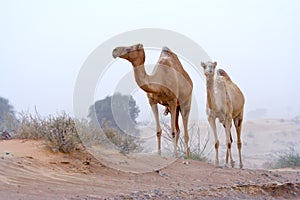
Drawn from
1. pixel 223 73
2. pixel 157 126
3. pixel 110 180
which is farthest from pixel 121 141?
pixel 223 73

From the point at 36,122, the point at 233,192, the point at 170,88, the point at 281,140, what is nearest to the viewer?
the point at 233,192

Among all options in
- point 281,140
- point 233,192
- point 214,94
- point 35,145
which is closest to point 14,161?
point 35,145

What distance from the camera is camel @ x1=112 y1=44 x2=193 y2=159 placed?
372 inches

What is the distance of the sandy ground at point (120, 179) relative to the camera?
6.80 m

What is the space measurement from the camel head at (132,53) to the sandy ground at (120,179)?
1885mm

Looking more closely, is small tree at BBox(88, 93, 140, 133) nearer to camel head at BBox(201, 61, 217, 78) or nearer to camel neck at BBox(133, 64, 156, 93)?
camel neck at BBox(133, 64, 156, 93)

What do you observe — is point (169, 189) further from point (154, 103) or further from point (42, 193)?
point (154, 103)

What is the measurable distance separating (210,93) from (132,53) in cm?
263

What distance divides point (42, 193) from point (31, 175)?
3.03ft

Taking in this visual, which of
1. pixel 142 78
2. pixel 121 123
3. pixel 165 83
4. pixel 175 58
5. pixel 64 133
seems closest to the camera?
pixel 64 133

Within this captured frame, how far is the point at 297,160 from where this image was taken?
16.9 meters

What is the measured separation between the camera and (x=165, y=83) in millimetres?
10828

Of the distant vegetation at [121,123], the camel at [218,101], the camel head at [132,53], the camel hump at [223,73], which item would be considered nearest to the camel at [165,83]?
the camel head at [132,53]

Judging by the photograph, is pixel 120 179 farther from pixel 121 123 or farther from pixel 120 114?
pixel 120 114
